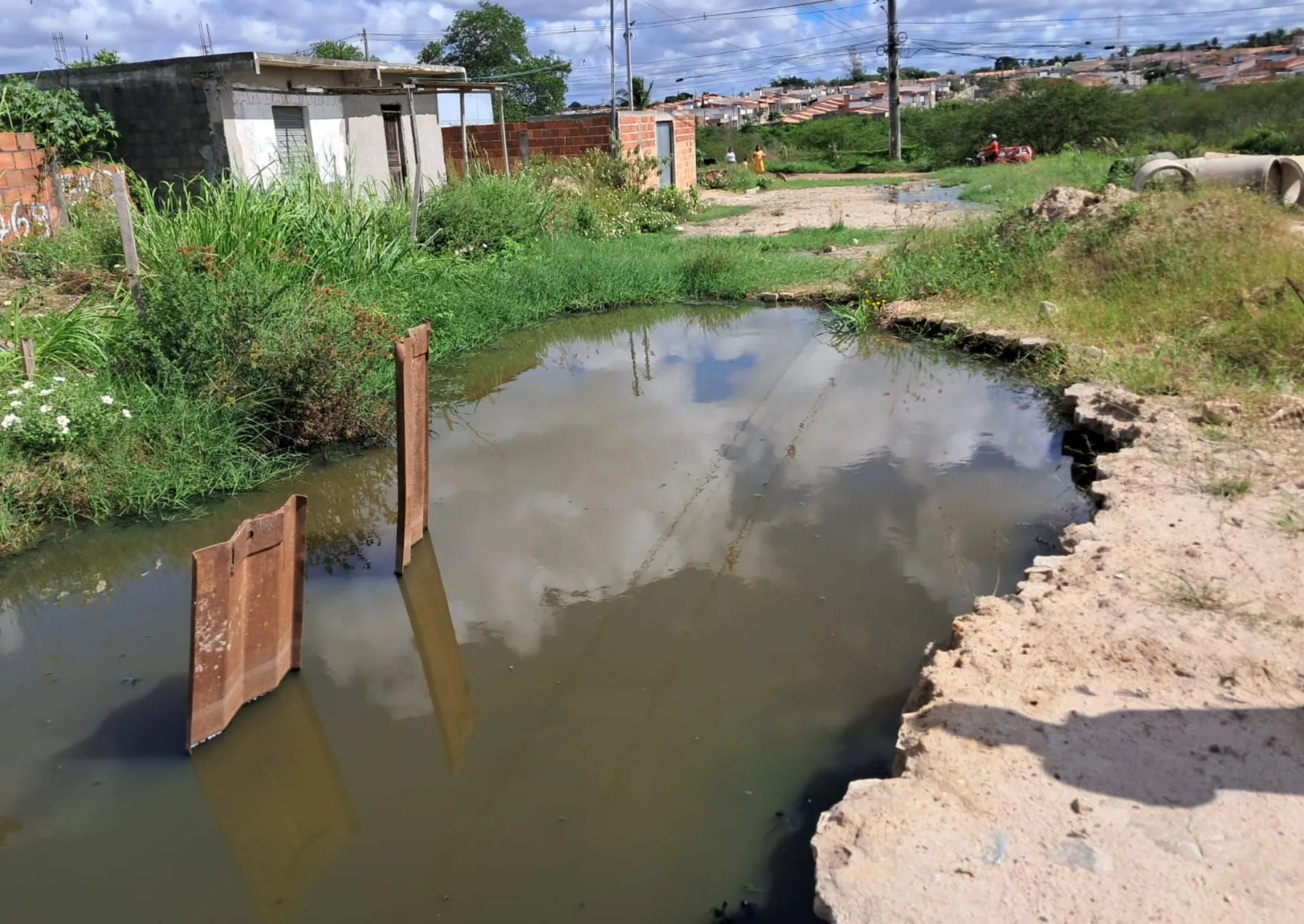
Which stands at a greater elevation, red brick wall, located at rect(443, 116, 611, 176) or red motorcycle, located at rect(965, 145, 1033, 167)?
red brick wall, located at rect(443, 116, 611, 176)

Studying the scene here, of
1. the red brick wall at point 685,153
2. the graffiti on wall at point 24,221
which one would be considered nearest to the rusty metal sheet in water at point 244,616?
the graffiti on wall at point 24,221

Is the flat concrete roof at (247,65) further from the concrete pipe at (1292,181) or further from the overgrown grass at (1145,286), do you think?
the concrete pipe at (1292,181)

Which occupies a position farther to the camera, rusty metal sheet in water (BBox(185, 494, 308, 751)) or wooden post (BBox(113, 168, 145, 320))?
wooden post (BBox(113, 168, 145, 320))

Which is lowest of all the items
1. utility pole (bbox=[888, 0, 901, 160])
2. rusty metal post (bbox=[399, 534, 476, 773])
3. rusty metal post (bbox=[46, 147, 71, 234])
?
rusty metal post (bbox=[399, 534, 476, 773])

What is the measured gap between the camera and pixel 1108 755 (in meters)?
2.95

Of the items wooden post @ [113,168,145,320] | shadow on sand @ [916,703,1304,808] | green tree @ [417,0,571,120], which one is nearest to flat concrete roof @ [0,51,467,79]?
wooden post @ [113,168,145,320]

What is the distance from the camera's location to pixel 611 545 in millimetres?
5375

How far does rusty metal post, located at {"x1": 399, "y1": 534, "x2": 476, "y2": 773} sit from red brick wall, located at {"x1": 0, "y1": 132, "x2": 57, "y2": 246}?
677 cm

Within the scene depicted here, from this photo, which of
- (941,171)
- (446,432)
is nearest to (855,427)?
(446,432)

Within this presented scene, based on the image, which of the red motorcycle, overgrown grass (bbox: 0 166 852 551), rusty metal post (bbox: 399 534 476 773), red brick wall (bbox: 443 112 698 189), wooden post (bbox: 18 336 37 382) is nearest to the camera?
rusty metal post (bbox: 399 534 476 773)

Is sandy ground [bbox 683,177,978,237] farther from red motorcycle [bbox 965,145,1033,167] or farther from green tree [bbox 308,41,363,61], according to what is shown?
green tree [bbox 308,41,363,61]

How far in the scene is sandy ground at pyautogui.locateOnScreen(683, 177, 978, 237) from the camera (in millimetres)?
16172

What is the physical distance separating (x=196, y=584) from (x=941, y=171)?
27.4m

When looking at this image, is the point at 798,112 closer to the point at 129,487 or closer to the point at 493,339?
the point at 493,339
